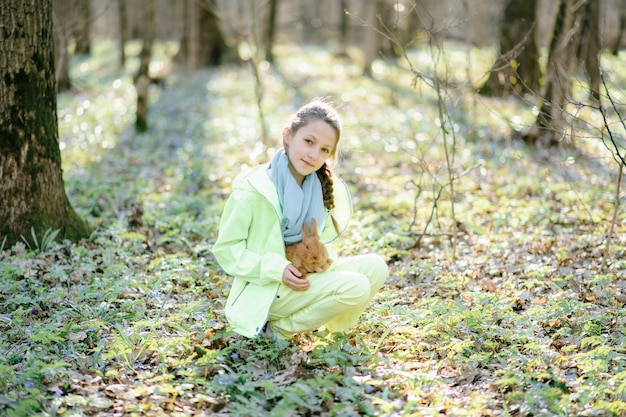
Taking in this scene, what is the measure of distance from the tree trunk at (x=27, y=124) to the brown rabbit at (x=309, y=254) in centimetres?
268

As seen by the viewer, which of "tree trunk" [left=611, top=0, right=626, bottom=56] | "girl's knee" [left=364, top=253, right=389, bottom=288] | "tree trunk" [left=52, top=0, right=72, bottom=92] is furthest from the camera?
"tree trunk" [left=611, top=0, right=626, bottom=56]

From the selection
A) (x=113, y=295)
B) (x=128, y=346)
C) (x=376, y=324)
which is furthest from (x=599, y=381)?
(x=113, y=295)

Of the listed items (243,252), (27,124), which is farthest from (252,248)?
(27,124)

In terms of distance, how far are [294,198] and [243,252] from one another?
0.45m

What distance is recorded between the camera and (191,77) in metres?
18.4

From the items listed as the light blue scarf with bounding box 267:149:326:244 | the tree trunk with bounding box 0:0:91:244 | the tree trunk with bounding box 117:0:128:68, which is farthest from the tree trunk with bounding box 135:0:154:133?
the tree trunk with bounding box 117:0:128:68

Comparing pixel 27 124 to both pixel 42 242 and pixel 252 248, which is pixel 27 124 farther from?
pixel 252 248

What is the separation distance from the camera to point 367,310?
4.48m

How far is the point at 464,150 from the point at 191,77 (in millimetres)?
10922

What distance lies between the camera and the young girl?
3732mm

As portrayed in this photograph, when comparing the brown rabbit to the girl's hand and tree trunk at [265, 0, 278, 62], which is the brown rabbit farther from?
tree trunk at [265, 0, 278, 62]

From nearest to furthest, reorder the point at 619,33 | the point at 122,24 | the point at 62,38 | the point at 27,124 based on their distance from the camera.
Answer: the point at 27,124
the point at 62,38
the point at 122,24
the point at 619,33

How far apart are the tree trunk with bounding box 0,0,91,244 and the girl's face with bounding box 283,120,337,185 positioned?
2531 millimetres

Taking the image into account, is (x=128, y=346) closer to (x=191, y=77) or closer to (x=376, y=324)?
(x=376, y=324)
